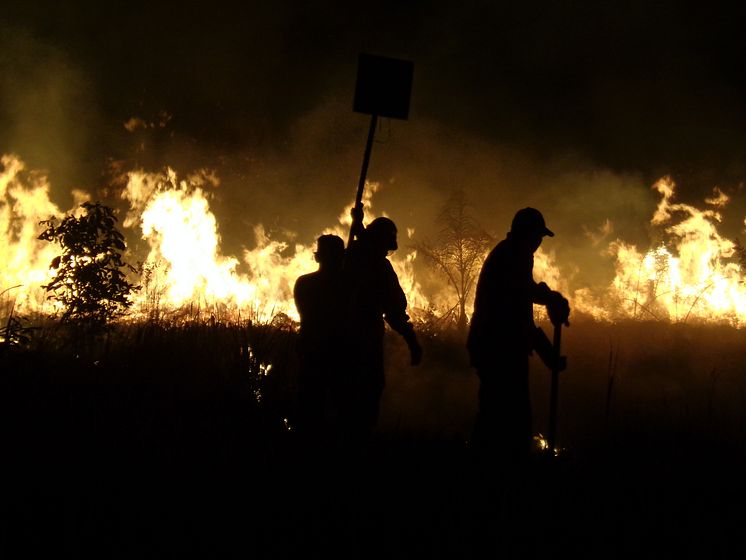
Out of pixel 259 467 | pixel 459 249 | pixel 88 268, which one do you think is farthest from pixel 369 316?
pixel 459 249

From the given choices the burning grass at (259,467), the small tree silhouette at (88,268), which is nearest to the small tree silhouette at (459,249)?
the burning grass at (259,467)

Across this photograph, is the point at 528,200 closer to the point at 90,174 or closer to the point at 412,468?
the point at 90,174

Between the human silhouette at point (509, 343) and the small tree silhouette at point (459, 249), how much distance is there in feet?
30.7

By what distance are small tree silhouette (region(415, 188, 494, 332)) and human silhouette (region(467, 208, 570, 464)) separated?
368 inches

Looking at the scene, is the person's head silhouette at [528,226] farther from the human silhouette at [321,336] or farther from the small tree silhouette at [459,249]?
the small tree silhouette at [459,249]

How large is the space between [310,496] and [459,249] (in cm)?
1117

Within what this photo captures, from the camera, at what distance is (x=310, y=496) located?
11.0ft

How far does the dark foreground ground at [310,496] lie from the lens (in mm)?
2881

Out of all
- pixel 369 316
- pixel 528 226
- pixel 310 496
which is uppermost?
pixel 528 226

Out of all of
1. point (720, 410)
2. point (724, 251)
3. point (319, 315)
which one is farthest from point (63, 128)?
point (724, 251)

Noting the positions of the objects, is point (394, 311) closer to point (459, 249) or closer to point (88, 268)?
point (88, 268)

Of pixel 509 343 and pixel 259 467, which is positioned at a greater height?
pixel 509 343

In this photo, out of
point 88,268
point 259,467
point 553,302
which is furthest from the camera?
point 88,268

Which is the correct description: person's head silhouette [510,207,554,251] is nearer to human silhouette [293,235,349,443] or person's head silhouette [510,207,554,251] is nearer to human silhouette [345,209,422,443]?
human silhouette [345,209,422,443]
